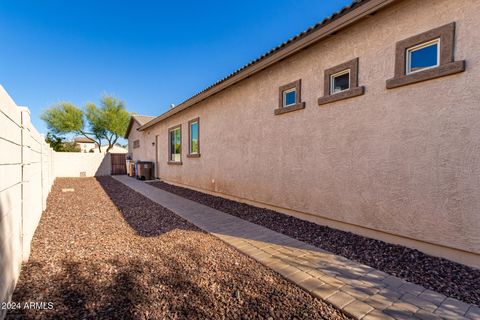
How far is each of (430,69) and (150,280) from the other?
183 inches

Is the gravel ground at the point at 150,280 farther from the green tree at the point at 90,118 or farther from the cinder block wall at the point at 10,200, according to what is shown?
the green tree at the point at 90,118

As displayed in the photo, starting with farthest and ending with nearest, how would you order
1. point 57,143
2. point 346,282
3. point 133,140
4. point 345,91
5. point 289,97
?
1. point 57,143
2. point 133,140
3. point 289,97
4. point 345,91
5. point 346,282

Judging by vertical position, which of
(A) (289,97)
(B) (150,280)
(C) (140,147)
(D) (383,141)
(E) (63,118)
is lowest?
(B) (150,280)

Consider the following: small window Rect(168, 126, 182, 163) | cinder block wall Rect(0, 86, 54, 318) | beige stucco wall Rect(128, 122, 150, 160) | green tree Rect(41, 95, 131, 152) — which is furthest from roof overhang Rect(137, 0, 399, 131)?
green tree Rect(41, 95, 131, 152)

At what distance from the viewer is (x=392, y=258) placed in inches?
126

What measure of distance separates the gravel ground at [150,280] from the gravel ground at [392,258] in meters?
1.32

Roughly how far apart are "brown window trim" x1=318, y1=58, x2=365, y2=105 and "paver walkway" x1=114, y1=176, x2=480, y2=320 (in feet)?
9.09

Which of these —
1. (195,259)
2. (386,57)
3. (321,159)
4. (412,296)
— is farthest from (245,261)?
(386,57)

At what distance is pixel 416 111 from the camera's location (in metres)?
3.25

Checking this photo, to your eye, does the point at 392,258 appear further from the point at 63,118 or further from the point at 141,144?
the point at 63,118

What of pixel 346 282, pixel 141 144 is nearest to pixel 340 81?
pixel 346 282

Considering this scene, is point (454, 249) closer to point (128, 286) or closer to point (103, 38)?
point (128, 286)

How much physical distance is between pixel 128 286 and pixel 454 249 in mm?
4205

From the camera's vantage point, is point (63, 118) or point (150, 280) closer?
point (150, 280)
